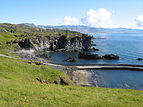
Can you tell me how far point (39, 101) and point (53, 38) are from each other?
13245 centimetres

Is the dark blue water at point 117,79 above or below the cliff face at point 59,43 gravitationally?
below

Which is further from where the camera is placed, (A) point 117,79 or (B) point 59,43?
(B) point 59,43

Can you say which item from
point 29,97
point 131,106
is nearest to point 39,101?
point 29,97

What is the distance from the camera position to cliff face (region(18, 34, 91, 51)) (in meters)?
130

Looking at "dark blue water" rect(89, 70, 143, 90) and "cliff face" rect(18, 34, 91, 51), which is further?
"cliff face" rect(18, 34, 91, 51)

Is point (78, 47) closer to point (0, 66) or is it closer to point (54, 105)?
point (0, 66)

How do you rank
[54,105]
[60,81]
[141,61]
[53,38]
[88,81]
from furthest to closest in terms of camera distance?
[53,38] → [141,61] → [88,81] → [60,81] → [54,105]

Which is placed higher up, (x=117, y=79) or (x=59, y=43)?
(x=59, y=43)

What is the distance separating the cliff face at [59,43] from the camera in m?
130

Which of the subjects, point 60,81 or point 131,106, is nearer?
point 131,106

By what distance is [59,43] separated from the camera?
14588cm

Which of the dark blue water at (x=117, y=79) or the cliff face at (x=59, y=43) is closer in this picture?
the dark blue water at (x=117, y=79)

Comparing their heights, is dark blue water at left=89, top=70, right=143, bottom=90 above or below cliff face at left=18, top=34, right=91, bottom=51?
below

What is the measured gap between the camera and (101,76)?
65750 mm
